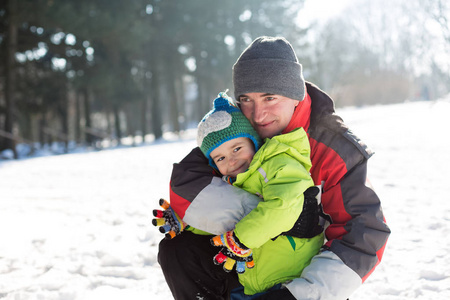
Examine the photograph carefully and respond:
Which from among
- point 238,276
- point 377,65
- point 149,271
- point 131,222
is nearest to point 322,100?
point 238,276

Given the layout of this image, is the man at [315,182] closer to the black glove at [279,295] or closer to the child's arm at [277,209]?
the black glove at [279,295]

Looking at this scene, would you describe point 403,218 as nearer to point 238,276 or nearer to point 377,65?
point 238,276

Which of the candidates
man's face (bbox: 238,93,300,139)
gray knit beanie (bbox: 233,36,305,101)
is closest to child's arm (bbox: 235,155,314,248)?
man's face (bbox: 238,93,300,139)

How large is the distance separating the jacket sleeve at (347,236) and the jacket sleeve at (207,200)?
349 millimetres

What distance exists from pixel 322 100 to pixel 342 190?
1.60ft

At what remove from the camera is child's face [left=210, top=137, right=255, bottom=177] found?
6.09ft

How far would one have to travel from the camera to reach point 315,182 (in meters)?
1.83

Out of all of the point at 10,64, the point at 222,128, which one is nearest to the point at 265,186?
the point at 222,128

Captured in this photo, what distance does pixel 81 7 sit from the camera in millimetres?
14492

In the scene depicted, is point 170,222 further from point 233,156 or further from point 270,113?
point 270,113

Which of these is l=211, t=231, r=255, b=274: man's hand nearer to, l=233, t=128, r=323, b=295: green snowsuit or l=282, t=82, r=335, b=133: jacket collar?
l=233, t=128, r=323, b=295: green snowsuit

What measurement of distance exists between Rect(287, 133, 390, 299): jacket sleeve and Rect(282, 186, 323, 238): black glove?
9 cm

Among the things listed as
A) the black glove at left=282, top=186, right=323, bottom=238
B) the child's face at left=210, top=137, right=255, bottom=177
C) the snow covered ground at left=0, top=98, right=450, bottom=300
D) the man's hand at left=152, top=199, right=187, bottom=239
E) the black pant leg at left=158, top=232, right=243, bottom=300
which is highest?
the child's face at left=210, top=137, right=255, bottom=177

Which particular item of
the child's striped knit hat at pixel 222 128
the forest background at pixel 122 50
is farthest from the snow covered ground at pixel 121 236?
the forest background at pixel 122 50
